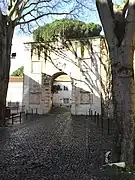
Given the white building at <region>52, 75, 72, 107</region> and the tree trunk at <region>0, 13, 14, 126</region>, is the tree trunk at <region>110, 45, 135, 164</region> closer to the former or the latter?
the tree trunk at <region>0, 13, 14, 126</region>

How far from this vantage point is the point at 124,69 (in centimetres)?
643

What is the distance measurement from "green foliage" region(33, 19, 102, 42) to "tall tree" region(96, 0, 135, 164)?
Result: 19.1m

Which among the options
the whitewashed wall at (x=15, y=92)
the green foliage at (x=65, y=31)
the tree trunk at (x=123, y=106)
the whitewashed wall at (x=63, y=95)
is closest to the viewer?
the tree trunk at (x=123, y=106)

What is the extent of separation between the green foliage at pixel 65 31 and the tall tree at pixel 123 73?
62.6 ft

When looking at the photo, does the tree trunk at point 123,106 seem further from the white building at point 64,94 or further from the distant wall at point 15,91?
the white building at point 64,94

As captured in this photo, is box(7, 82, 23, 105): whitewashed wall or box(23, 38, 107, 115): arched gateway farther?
box(7, 82, 23, 105): whitewashed wall

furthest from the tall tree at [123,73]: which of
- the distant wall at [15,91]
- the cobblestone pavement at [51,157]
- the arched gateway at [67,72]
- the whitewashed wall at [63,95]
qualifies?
the whitewashed wall at [63,95]

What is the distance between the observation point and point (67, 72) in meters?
25.0

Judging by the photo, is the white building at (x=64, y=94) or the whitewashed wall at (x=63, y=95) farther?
the whitewashed wall at (x=63, y=95)

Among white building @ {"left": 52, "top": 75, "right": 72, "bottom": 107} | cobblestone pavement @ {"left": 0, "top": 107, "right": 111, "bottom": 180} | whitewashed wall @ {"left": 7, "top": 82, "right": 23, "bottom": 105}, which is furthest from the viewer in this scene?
white building @ {"left": 52, "top": 75, "right": 72, "bottom": 107}

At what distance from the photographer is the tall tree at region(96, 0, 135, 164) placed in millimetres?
6336

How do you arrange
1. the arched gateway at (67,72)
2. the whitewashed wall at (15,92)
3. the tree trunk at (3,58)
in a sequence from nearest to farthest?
the tree trunk at (3,58) → the arched gateway at (67,72) → the whitewashed wall at (15,92)

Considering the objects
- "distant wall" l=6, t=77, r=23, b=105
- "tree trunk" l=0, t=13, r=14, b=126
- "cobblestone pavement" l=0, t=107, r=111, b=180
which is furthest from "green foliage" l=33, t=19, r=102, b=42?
"cobblestone pavement" l=0, t=107, r=111, b=180

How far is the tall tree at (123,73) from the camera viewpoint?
6336 millimetres
